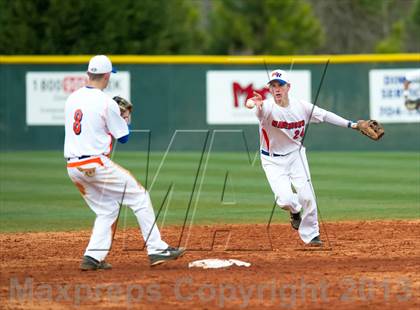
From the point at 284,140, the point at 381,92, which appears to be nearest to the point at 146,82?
the point at 381,92

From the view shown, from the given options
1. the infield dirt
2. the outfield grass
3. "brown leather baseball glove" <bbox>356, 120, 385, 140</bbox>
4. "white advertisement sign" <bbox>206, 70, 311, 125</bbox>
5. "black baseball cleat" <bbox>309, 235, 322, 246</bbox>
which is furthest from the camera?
"white advertisement sign" <bbox>206, 70, 311, 125</bbox>

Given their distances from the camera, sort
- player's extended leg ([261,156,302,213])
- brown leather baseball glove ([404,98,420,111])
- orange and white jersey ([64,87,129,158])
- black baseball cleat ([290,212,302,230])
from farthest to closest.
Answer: brown leather baseball glove ([404,98,420,111]) < black baseball cleat ([290,212,302,230]) < player's extended leg ([261,156,302,213]) < orange and white jersey ([64,87,129,158])

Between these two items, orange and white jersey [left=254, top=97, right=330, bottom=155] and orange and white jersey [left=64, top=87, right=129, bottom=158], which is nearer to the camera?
orange and white jersey [left=64, top=87, right=129, bottom=158]

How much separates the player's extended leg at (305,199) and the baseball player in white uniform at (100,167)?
6.03 ft

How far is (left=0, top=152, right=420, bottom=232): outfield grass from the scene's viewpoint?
13.1 metres

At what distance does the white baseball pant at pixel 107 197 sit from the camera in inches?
324

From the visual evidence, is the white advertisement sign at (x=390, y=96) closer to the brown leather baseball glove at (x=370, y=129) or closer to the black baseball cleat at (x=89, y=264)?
the brown leather baseball glove at (x=370, y=129)

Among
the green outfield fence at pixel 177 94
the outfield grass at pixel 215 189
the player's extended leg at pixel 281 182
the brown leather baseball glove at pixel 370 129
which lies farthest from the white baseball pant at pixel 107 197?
the green outfield fence at pixel 177 94

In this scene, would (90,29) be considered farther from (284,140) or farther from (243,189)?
(284,140)

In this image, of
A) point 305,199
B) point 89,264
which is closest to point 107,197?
point 89,264

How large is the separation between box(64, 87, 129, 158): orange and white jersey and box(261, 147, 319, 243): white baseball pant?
7.20ft

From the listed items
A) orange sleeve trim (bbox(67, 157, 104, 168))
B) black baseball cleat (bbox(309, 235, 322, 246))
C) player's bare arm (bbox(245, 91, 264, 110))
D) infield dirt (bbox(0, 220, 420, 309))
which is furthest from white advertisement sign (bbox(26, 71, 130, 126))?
orange sleeve trim (bbox(67, 157, 104, 168))

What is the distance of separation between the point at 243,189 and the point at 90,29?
15957 millimetres

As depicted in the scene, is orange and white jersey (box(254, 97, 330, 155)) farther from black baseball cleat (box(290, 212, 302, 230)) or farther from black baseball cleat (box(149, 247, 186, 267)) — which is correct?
black baseball cleat (box(149, 247, 186, 267))
